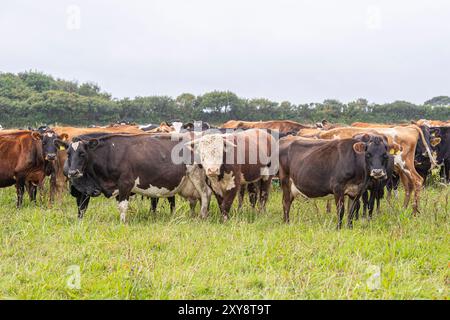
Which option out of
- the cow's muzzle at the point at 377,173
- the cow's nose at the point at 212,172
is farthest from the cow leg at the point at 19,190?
the cow's muzzle at the point at 377,173

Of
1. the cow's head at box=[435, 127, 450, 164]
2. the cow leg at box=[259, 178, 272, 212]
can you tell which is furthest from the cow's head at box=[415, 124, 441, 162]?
the cow leg at box=[259, 178, 272, 212]

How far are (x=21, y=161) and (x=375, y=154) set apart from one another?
692cm

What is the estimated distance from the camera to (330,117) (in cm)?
3959

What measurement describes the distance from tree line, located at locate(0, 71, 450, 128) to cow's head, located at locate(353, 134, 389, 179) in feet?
103

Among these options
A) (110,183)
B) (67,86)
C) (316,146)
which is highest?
(67,86)

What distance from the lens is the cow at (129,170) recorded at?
772cm

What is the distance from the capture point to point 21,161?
9156 mm

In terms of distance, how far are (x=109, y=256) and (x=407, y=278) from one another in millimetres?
3479

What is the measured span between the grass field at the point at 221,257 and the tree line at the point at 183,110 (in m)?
31.8

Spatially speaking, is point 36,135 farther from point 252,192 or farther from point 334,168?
point 334,168

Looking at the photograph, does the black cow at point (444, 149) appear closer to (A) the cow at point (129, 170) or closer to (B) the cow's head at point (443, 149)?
(B) the cow's head at point (443, 149)
